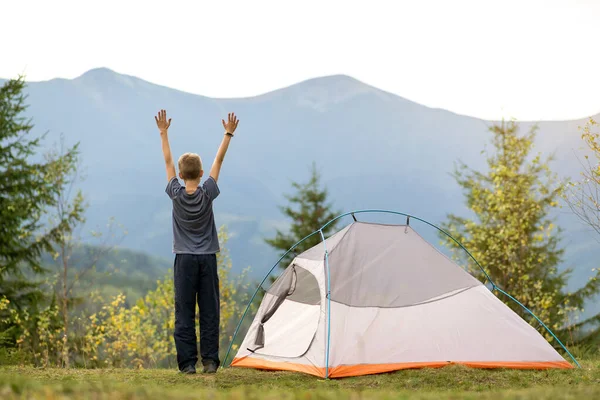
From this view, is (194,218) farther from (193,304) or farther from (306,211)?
(306,211)

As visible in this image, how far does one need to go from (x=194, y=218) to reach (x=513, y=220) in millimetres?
10622

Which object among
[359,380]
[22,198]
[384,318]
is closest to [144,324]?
[22,198]

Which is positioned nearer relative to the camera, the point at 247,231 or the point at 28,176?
the point at 28,176

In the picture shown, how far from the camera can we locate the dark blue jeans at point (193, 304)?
256 inches

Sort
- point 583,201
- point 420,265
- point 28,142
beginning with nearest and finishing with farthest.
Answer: point 420,265
point 583,201
point 28,142

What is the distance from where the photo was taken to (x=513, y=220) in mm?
15266

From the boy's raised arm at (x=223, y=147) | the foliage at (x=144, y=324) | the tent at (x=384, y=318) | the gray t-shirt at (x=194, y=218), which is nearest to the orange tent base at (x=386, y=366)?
the tent at (x=384, y=318)

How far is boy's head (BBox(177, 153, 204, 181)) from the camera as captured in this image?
21.3 ft

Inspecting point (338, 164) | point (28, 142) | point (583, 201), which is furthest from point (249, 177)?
point (583, 201)

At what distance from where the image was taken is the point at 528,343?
7480 millimetres

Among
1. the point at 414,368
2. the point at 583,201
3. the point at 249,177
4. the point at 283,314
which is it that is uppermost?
the point at 249,177

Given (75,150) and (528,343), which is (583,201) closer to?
(528,343)

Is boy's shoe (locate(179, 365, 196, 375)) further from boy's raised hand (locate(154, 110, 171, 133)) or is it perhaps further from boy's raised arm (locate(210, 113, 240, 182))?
boy's raised hand (locate(154, 110, 171, 133))

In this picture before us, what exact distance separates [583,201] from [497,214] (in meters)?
6.74
